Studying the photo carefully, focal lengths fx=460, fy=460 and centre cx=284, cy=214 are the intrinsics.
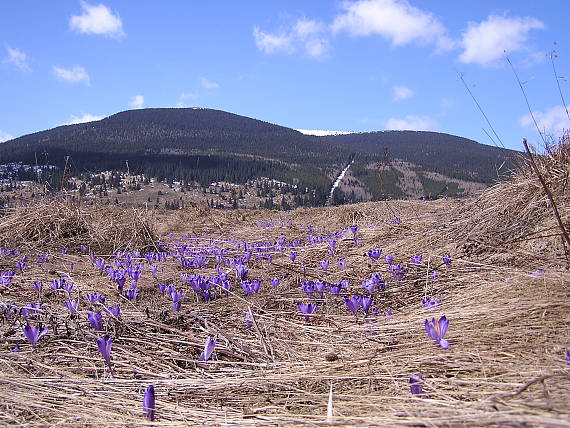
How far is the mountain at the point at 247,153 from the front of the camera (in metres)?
85.9

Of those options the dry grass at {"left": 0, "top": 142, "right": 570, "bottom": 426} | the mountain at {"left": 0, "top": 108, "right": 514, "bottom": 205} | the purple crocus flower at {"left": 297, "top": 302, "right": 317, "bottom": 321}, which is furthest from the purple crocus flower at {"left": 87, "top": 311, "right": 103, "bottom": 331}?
the mountain at {"left": 0, "top": 108, "right": 514, "bottom": 205}

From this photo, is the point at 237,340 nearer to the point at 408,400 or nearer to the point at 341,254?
the point at 408,400

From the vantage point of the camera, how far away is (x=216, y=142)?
13388cm

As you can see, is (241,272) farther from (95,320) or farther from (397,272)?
(95,320)

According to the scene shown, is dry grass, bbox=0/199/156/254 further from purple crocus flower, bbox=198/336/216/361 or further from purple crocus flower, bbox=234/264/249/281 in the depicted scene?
purple crocus flower, bbox=198/336/216/361

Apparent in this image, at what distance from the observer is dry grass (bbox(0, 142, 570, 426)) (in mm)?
1452

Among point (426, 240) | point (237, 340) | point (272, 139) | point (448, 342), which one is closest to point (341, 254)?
point (426, 240)

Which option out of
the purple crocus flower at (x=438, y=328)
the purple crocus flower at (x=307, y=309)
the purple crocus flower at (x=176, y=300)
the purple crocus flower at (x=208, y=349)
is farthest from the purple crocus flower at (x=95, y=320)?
the purple crocus flower at (x=438, y=328)

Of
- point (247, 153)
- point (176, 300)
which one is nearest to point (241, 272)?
point (176, 300)

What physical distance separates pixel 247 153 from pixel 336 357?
12263 cm

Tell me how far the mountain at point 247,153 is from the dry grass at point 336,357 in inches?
2100

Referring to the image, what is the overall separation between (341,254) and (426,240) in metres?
0.99

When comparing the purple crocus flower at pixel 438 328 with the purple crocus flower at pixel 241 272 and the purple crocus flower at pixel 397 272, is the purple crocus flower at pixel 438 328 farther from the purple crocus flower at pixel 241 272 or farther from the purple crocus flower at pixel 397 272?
the purple crocus flower at pixel 241 272

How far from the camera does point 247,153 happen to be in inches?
4845
